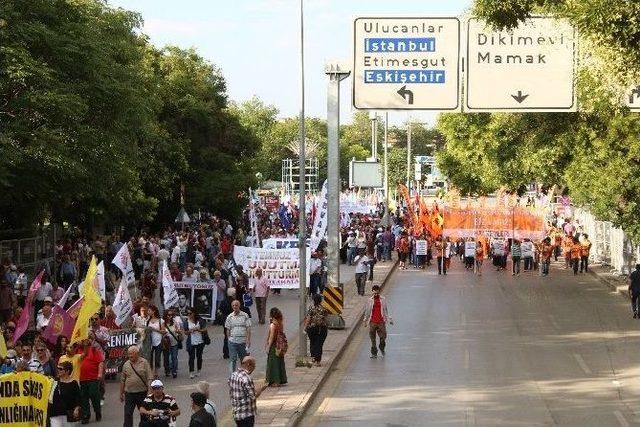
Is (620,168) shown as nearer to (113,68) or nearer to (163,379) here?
(113,68)

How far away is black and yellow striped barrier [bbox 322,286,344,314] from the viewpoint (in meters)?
29.0

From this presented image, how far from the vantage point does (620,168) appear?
3634 centimetres

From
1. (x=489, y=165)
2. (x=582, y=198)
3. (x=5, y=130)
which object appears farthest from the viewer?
(x=489, y=165)

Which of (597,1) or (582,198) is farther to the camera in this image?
(582,198)

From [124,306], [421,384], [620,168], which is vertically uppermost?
[620,168]

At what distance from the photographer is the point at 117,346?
826 inches

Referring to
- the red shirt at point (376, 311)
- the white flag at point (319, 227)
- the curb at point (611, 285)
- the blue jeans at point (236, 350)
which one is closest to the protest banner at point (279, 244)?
the white flag at point (319, 227)

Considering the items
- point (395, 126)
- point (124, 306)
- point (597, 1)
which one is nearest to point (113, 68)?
point (124, 306)

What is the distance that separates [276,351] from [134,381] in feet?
15.1

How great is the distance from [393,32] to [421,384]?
20.7 feet

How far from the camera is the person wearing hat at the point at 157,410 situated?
1348cm

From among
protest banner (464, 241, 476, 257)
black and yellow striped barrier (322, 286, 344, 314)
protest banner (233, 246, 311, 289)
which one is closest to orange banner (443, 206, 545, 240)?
protest banner (464, 241, 476, 257)

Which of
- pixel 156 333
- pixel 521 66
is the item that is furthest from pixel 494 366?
pixel 156 333

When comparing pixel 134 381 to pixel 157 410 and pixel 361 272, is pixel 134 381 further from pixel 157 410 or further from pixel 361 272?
pixel 361 272
